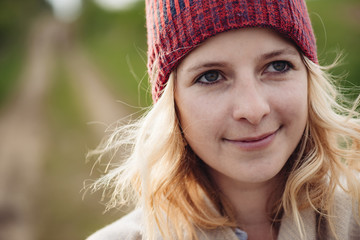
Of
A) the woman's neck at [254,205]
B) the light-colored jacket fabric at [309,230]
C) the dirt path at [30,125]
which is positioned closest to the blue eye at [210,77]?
the woman's neck at [254,205]

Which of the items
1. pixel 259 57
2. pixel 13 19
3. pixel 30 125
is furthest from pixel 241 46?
pixel 13 19

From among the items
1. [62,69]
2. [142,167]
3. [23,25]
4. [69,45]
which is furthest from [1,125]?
[23,25]

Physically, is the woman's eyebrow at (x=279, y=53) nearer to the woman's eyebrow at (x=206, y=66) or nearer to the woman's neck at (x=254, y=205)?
the woman's eyebrow at (x=206, y=66)

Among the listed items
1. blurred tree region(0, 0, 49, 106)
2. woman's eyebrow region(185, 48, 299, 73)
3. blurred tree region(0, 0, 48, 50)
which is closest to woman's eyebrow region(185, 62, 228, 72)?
woman's eyebrow region(185, 48, 299, 73)

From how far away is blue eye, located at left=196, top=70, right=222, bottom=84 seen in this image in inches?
75.0

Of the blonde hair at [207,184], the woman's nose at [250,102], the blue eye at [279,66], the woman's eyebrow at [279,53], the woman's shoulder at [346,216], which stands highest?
the woman's eyebrow at [279,53]

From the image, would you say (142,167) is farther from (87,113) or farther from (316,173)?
(87,113)

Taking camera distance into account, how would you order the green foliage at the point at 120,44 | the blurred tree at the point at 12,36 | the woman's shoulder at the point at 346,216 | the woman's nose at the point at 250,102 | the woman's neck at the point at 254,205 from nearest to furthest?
the woman's nose at the point at 250,102 < the woman's shoulder at the point at 346,216 < the woman's neck at the point at 254,205 < the green foliage at the point at 120,44 < the blurred tree at the point at 12,36

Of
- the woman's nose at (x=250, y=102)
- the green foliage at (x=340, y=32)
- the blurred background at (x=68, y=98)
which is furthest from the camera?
the green foliage at (x=340, y=32)

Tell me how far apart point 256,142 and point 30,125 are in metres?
7.40

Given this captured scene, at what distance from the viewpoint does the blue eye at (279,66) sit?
74.5 inches

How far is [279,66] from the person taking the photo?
6.27 feet

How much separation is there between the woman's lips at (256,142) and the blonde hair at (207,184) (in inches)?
11.9

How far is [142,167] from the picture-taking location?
80.9 inches
